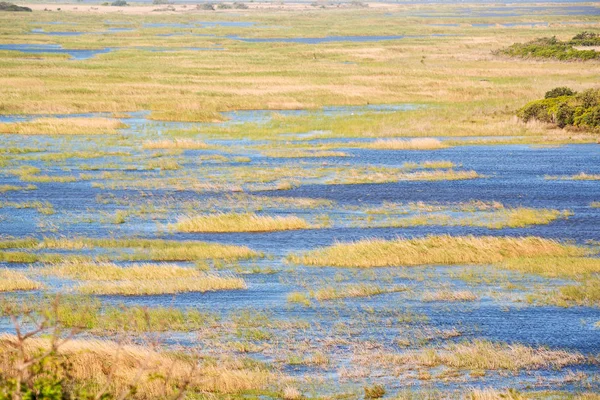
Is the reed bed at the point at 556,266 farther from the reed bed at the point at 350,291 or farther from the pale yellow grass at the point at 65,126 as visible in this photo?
the pale yellow grass at the point at 65,126

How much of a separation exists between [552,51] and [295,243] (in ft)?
291

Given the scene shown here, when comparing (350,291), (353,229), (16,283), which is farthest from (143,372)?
(353,229)

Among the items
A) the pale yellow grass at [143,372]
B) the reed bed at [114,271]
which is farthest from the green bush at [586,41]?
the pale yellow grass at [143,372]

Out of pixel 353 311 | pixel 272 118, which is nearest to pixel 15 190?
pixel 353 311

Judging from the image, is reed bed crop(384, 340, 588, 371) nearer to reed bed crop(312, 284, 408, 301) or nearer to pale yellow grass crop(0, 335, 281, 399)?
pale yellow grass crop(0, 335, 281, 399)

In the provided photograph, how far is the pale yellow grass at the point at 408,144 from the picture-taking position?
55156 millimetres

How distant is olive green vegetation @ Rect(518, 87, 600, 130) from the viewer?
60963mm

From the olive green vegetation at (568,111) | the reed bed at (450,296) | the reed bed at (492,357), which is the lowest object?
the reed bed at (450,296)

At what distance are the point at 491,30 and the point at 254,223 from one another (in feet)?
508

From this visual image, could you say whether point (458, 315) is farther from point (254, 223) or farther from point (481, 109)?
point (481, 109)

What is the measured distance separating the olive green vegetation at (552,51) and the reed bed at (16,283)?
302ft

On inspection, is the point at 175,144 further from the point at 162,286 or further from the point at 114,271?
the point at 162,286

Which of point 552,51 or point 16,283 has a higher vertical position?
point 552,51

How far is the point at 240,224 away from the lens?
3531cm
